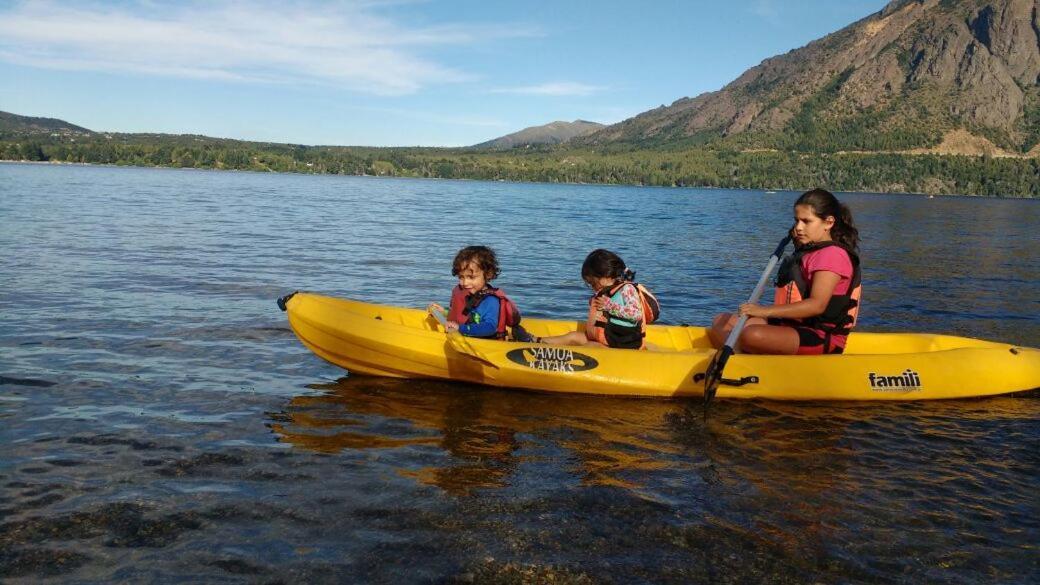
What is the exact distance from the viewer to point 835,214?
27.4 ft

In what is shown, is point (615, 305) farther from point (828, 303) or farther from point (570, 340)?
point (828, 303)

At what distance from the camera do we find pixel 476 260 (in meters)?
8.76

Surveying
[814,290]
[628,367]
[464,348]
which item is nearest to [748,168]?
[814,290]

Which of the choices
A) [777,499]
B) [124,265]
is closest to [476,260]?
[777,499]

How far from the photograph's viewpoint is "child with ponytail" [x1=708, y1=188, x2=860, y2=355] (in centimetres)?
825

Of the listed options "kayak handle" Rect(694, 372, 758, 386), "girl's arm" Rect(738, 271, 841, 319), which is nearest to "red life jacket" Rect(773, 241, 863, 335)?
"girl's arm" Rect(738, 271, 841, 319)

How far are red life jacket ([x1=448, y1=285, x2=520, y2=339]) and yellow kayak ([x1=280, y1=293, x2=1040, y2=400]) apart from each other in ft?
1.27

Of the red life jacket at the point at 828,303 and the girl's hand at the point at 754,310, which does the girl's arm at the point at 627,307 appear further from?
the red life jacket at the point at 828,303

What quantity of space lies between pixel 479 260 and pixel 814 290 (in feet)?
11.8

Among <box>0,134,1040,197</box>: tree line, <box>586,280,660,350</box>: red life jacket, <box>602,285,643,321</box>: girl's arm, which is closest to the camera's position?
<box>602,285,643,321</box>: girl's arm

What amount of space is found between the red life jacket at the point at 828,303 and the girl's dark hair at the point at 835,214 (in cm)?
10

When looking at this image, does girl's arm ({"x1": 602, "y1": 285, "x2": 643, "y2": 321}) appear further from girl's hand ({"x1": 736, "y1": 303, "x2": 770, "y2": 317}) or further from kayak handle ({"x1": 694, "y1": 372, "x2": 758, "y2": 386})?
girl's hand ({"x1": 736, "y1": 303, "x2": 770, "y2": 317})

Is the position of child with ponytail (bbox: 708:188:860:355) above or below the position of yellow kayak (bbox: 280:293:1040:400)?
above

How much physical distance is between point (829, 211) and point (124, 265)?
14.6 m
